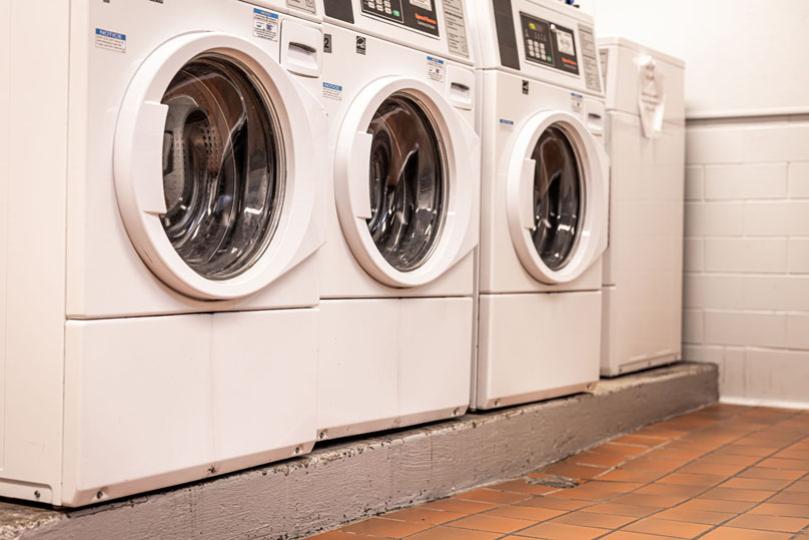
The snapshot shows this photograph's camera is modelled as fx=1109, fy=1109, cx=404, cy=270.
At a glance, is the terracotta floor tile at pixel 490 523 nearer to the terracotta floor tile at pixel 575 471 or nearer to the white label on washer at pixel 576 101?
the terracotta floor tile at pixel 575 471

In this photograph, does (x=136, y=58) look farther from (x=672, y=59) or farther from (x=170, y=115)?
(x=672, y=59)

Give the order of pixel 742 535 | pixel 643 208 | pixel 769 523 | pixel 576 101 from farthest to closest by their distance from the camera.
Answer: pixel 643 208
pixel 576 101
pixel 769 523
pixel 742 535

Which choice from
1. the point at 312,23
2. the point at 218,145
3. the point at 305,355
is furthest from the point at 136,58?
the point at 305,355

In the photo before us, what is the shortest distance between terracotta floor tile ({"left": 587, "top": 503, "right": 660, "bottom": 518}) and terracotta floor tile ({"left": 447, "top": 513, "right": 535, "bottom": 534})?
9.3 inches

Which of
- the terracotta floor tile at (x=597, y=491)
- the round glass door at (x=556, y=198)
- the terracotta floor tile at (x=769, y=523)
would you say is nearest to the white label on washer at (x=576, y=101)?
the round glass door at (x=556, y=198)

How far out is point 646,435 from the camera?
396 cm

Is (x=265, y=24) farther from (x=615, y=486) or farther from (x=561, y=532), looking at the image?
(x=615, y=486)

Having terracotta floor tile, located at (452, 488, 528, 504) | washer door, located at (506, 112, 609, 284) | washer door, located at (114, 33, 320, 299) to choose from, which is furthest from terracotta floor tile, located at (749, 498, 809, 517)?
washer door, located at (114, 33, 320, 299)

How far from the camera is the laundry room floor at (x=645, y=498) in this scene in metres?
A: 2.57

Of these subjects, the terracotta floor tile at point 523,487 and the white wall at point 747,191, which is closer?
the terracotta floor tile at point 523,487

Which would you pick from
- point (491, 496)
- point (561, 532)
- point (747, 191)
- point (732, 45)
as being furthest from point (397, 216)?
point (732, 45)

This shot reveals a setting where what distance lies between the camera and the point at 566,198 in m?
3.65

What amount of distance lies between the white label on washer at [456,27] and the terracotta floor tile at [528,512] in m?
1.23

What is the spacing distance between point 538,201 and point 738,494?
3.57ft
